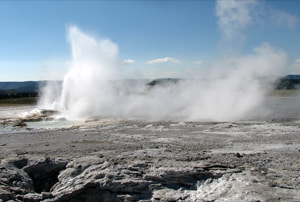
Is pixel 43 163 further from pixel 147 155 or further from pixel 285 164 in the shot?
pixel 285 164

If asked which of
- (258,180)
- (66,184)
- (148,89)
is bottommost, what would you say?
(66,184)

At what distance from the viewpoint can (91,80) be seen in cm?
3481

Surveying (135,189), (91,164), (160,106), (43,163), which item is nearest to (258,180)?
(135,189)

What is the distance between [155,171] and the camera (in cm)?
787

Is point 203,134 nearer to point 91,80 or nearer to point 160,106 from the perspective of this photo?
point 160,106

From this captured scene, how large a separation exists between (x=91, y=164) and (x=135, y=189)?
84.0 inches

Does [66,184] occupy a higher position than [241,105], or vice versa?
[241,105]

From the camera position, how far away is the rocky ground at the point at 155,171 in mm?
6949

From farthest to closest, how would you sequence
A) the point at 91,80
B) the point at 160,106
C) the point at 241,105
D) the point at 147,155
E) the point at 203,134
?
1. the point at 91,80
2. the point at 160,106
3. the point at 241,105
4. the point at 203,134
5. the point at 147,155

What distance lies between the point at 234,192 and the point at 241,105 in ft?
68.6

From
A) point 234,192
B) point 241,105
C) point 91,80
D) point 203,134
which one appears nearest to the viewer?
point 234,192

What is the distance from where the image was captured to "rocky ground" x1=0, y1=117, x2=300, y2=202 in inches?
274

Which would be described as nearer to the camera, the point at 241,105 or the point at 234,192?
the point at 234,192

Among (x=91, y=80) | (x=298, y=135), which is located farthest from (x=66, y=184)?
(x=91, y=80)
